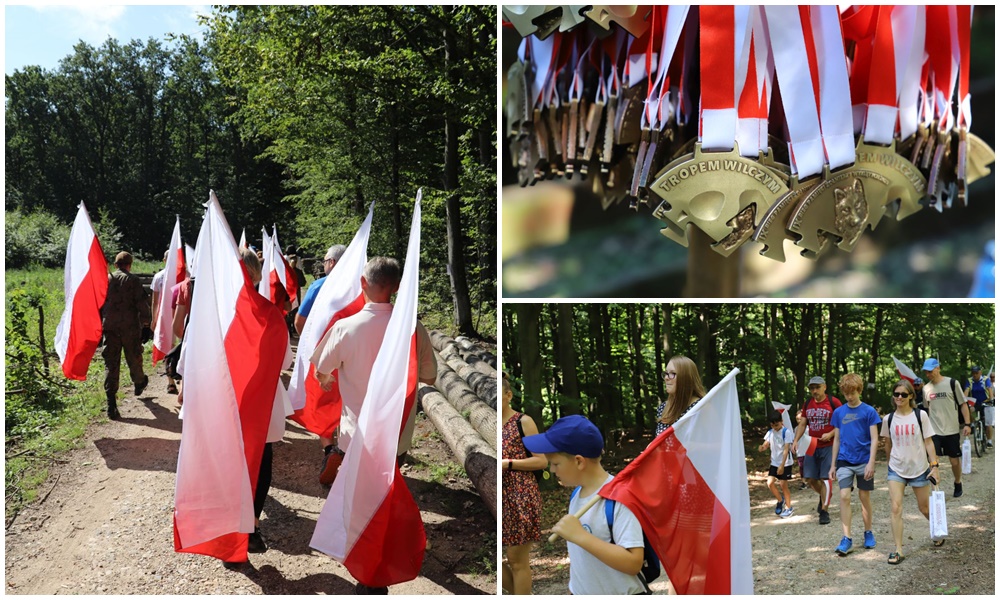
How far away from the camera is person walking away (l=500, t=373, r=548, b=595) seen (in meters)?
3.53

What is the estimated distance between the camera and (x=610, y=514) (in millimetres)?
2418

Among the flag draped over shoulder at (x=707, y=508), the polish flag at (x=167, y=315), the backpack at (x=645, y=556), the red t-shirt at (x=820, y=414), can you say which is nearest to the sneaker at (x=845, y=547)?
the red t-shirt at (x=820, y=414)

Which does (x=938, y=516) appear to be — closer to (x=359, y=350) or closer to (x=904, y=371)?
(x=904, y=371)

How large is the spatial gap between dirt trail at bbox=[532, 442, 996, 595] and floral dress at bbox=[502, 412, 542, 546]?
42 cm

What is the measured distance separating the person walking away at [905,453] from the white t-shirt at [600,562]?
3203 mm

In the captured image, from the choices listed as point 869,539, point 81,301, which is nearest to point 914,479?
point 869,539

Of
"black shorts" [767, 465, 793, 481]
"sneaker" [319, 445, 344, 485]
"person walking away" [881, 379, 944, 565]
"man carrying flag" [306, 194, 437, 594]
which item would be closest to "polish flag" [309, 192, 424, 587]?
"man carrying flag" [306, 194, 437, 594]

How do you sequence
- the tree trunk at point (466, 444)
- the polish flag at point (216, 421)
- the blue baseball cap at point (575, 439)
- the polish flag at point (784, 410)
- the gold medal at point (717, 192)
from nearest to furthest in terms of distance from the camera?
the gold medal at point (717, 192) < the blue baseball cap at point (575, 439) < the polish flag at point (216, 421) < the tree trunk at point (466, 444) < the polish flag at point (784, 410)

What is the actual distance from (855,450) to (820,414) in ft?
1.45

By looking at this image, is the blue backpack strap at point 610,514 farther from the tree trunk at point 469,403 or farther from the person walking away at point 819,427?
the person walking away at point 819,427

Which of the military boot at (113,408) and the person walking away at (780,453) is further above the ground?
the military boot at (113,408)

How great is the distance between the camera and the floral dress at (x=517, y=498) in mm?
3543

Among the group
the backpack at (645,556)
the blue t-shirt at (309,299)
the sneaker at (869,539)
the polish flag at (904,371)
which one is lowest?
the sneaker at (869,539)

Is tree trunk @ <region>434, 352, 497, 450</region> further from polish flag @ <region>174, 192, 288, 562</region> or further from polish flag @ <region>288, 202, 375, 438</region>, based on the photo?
polish flag @ <region>174, 192, 288, 562</region>
